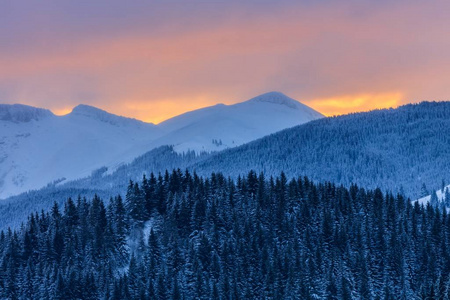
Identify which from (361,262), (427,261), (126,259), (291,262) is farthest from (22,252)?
(427,261)

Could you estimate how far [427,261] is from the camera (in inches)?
7475

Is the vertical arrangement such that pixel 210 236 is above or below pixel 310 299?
above

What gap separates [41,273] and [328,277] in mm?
56815

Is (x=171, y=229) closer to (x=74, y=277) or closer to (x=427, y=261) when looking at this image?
(x=74, y=277)

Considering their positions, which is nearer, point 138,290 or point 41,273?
point 138,290

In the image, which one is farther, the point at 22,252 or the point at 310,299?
the point at 22,252

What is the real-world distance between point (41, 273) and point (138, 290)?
78.0 feet

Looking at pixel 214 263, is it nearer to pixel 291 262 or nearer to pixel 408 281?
pixel 291 262

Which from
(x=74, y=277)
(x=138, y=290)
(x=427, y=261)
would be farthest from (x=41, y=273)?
(x=427, y=261)

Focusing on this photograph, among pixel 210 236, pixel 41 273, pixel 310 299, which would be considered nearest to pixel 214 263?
pixel 210 236

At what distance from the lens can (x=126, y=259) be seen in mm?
189250

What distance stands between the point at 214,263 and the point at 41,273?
34909mm

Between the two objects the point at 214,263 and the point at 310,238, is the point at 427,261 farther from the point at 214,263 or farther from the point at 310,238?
the point at 214,263

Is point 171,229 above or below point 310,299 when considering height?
above
